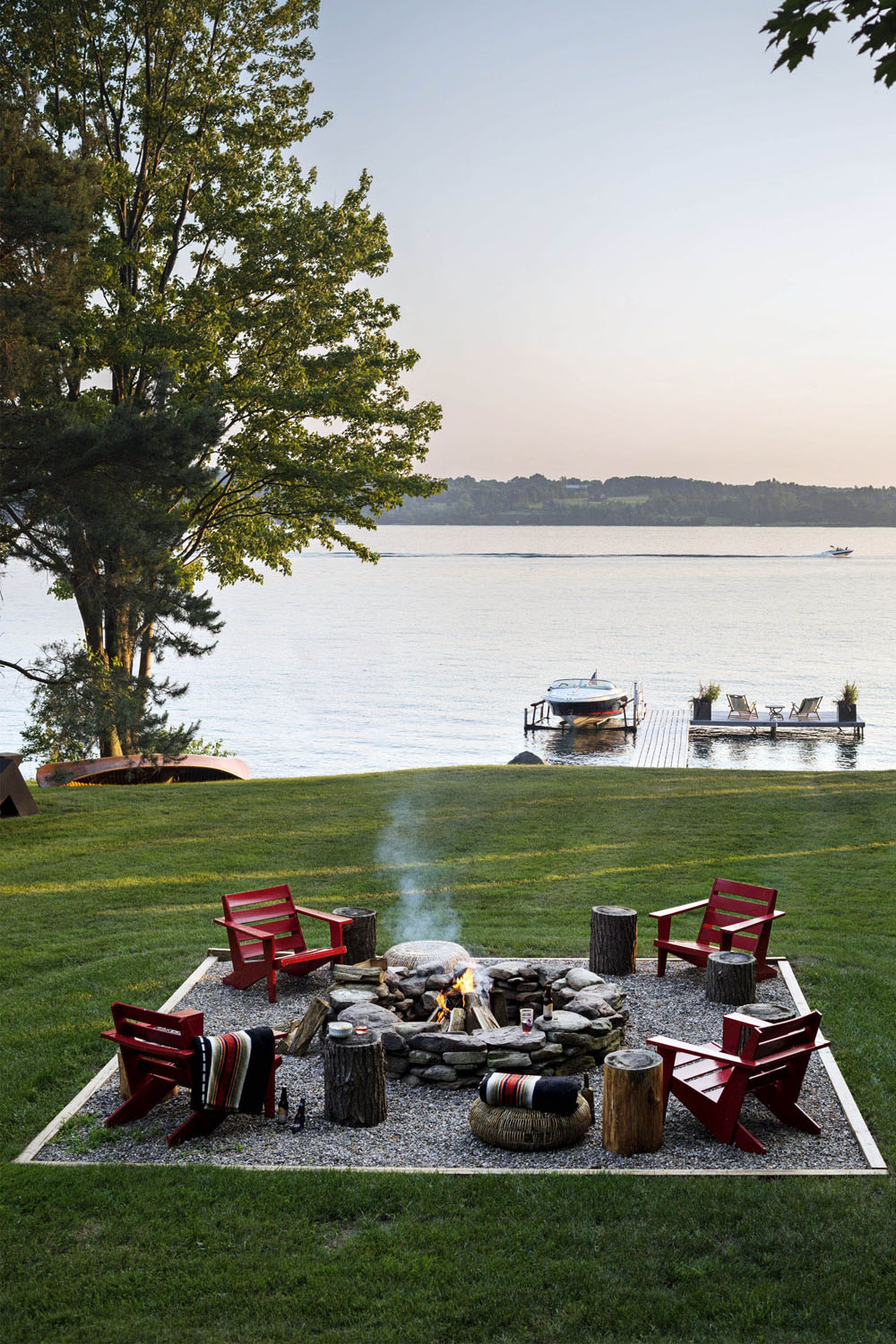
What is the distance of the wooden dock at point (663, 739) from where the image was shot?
141 feet

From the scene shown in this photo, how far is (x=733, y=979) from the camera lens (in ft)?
28.5

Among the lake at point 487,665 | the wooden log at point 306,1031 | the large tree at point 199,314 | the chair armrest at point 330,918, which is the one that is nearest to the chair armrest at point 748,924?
the chair armrest at point 330,918

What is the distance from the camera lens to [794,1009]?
8.46 m

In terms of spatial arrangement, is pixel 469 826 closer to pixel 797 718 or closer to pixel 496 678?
pixel 797 718

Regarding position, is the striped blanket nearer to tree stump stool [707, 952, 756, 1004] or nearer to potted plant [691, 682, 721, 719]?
tree stump stool [707, 952, 756, 1004]

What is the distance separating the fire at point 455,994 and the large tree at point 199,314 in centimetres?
858

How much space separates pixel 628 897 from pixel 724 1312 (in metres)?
7.51

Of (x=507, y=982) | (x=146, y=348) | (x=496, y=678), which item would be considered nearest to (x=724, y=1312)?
(x=507, y=982)

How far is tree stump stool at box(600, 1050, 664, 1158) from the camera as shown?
629cm

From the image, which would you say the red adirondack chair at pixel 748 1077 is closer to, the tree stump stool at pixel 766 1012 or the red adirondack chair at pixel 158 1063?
the tree stump stool at pixel 766 1012

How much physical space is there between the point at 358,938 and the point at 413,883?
370cm

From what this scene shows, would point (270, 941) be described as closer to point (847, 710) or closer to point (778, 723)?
point (778, 723)

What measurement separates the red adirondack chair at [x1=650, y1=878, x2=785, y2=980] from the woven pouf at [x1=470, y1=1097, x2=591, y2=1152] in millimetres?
3036

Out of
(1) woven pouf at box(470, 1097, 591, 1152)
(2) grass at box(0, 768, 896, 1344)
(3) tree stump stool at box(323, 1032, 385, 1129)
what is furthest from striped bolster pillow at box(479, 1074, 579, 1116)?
(3) tree stump stool at box(323, 1032, 385, 1129)
